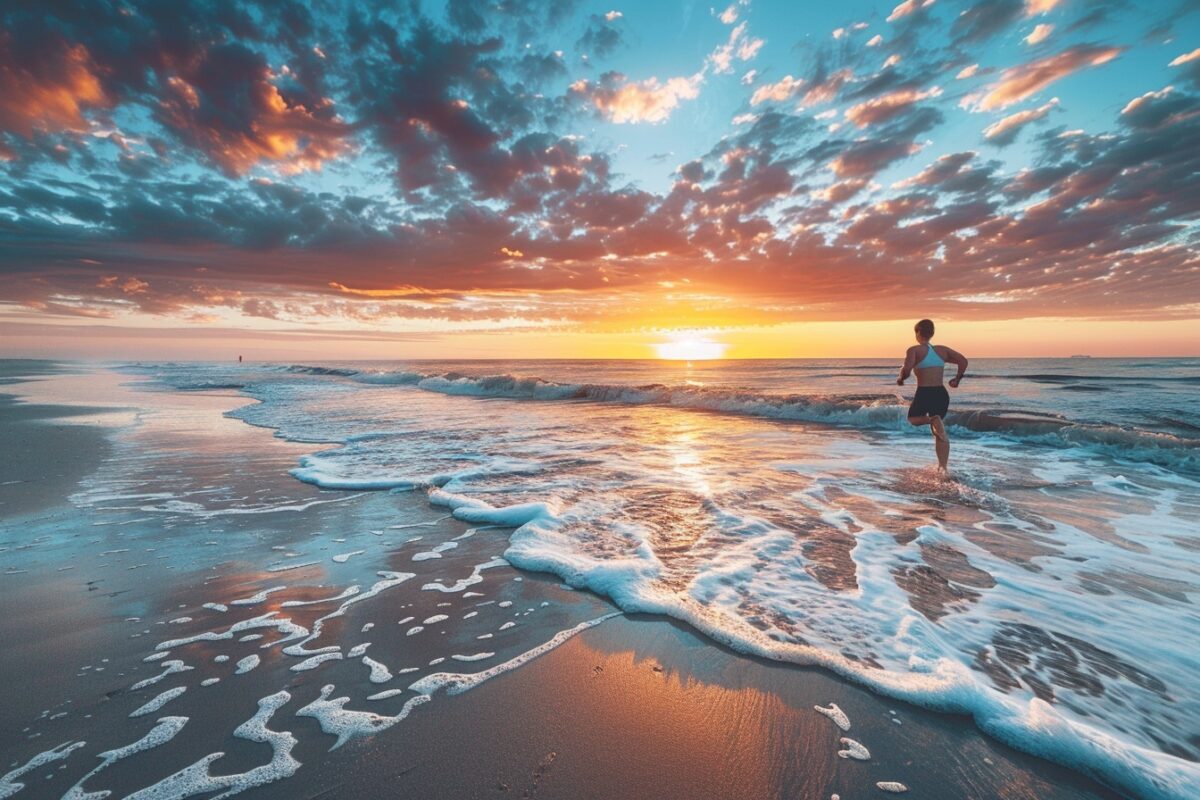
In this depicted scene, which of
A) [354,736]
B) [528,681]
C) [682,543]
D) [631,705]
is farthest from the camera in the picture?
[682,543]

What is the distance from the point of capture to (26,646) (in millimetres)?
3197

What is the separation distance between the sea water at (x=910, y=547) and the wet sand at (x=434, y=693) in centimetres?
37

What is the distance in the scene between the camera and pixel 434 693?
2.83 metres

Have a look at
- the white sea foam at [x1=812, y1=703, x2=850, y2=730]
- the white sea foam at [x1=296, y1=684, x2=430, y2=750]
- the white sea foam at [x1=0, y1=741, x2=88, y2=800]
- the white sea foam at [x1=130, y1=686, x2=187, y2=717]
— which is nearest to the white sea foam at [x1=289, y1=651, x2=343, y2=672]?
the white sea foam at [x1=296, y1=684, x2=430, y2=750]

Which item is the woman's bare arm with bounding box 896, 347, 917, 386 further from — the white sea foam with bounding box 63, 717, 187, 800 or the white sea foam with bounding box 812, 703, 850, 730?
the white sea foam with bounding box 63, 717, 187, 800

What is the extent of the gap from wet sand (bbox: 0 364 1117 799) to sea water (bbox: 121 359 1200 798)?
37 cm

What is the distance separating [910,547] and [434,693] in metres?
4.94

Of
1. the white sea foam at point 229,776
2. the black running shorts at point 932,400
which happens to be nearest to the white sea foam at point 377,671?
the white sea foam at point 229,776

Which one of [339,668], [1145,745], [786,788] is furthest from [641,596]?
[1145,745]

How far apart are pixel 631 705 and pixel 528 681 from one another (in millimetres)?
650

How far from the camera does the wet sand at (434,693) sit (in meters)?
2.24

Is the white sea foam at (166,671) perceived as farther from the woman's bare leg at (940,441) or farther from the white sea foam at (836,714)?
the woman's bare leg at (940,441)

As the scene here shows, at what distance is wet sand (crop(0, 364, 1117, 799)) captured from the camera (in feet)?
7.36

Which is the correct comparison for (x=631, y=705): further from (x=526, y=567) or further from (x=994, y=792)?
(x=526, y=567)
